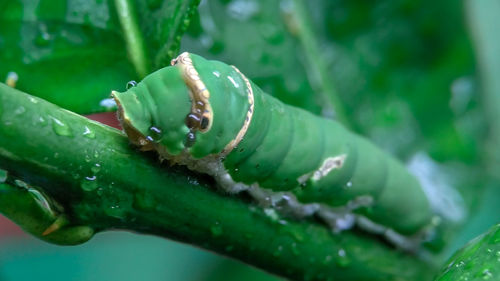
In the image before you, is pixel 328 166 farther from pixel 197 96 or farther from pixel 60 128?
pixel 60 128

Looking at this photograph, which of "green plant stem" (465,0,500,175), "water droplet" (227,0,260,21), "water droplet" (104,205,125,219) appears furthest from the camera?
"green plant stem" (465,0,500,175)

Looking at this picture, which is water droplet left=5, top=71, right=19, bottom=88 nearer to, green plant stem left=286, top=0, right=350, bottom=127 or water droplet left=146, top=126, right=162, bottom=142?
water droplet left=146, top=126, right=162, bottom=142

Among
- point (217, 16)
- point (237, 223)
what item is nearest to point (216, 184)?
point (237, 223)

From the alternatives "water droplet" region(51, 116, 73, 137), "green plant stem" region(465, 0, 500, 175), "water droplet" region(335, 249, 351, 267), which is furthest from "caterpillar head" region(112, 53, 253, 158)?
"green plant stem" region(465, 0, 500, 175)

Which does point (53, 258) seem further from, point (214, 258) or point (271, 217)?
point (271, 217)

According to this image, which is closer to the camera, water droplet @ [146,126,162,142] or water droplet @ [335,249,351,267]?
water droplet @ [146,126,162,142]

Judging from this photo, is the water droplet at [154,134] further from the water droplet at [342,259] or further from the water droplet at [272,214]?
the water droplet at [342,259]

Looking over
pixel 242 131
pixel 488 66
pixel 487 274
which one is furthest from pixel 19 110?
pixel 488 66
